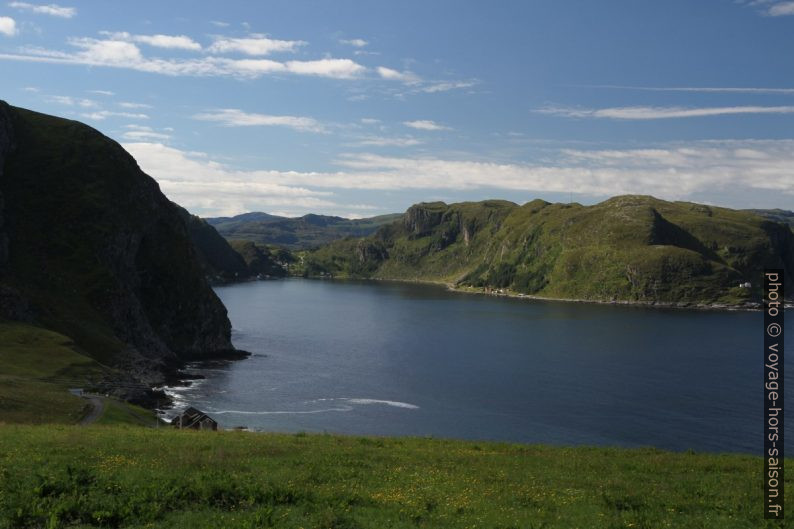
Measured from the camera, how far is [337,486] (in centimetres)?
2748

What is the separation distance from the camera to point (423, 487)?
28.1 meters

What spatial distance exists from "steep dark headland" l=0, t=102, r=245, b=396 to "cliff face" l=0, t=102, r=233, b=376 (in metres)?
0.23

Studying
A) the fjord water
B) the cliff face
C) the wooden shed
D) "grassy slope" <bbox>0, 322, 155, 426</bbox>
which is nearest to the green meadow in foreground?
"grassy slope" <bbox>0, 322, 155, 426</bbox>

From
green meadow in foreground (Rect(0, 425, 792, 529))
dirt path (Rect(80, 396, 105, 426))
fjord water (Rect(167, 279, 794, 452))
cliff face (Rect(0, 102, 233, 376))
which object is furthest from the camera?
cliff face (Rect(0, 102, 233, 376))

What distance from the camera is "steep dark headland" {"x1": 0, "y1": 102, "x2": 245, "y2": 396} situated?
388 ft

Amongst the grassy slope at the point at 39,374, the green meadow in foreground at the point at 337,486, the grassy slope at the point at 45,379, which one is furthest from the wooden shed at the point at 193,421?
the green meadow in foreground at the point at 337,486

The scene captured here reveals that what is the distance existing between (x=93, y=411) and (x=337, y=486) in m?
47.0

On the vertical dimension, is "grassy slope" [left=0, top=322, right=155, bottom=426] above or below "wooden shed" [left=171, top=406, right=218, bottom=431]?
above

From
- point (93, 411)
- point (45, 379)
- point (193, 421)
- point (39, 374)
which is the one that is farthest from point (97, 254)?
point (193, 421)

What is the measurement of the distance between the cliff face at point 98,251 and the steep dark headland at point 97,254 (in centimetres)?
23

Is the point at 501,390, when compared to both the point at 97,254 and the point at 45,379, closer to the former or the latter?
the point at 45,379

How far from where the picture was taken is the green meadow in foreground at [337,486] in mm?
22328

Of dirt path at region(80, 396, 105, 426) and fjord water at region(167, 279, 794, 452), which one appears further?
fjord water at region(167, 279, 794, 452)

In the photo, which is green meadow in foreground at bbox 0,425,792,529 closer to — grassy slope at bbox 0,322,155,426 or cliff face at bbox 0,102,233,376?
grassy slope at bbox 0,322,155,426
